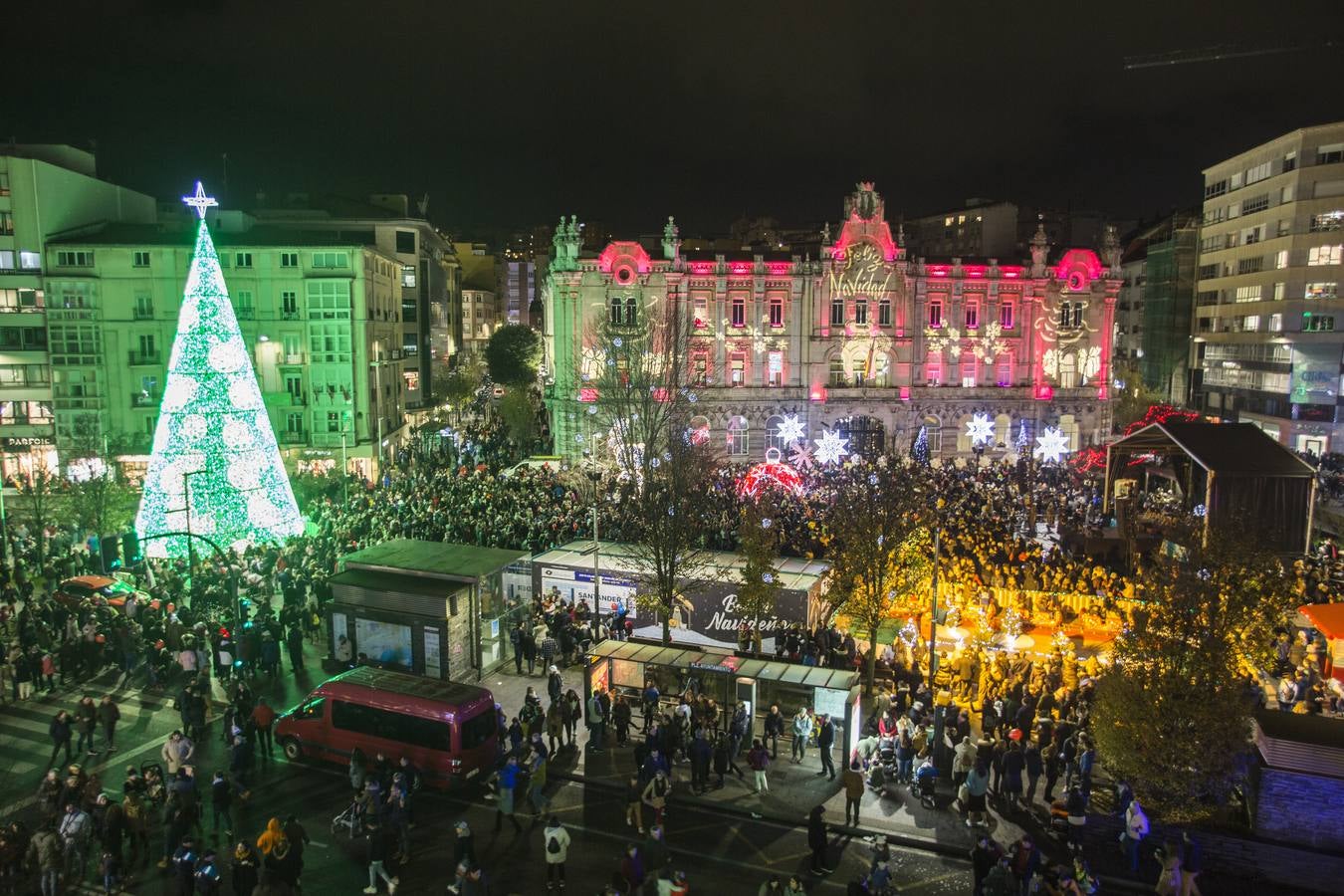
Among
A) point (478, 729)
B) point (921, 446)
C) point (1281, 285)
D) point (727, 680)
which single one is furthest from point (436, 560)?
point (1281, 285)

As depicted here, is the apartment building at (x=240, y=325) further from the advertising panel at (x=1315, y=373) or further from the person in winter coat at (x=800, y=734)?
the advertising panel at (x=1315, y=373)

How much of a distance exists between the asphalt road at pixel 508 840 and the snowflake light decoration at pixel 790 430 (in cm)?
3579

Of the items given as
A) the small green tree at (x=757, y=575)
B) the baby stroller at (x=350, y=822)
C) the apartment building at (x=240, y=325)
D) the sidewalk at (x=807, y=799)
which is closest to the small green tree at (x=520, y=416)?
the apartment building at (x=240, y=325)

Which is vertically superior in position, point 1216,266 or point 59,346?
point 1216,266

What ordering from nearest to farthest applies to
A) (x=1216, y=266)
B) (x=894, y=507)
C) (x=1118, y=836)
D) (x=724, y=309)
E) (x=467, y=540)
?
(x=1118, y=836), (x=894, y=507), (x=467, y=540), (x=724, y=309), (x=1216, y=266)

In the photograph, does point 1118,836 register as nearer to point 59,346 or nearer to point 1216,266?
point 59,346

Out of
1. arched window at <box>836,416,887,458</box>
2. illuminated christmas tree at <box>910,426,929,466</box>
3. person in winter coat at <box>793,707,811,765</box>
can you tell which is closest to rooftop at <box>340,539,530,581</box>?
person in winter coat at <box>793,707,811,765</box>

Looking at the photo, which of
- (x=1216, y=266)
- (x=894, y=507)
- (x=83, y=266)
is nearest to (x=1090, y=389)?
(x=1216, y=266)

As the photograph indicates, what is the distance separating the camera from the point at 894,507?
2219cm

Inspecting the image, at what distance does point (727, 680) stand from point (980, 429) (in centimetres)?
3857

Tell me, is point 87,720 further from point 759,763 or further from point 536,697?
point 759,763

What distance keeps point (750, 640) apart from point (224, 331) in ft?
58.1

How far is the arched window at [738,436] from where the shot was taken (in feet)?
168

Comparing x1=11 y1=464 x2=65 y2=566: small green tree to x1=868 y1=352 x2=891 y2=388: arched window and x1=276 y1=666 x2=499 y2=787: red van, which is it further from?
x1=868 y1=352 x2=891 y2=388: arched window
